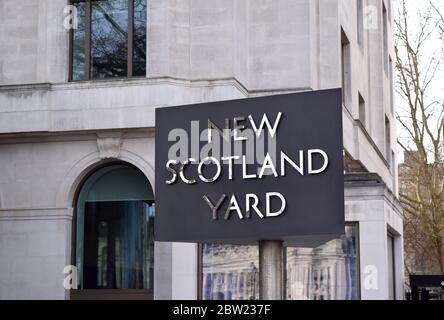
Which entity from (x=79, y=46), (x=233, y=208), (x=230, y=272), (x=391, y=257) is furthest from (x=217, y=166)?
(x=391, y=257)

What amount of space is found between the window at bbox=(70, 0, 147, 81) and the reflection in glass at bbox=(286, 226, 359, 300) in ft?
20.9

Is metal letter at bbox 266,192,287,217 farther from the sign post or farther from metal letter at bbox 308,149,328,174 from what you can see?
the sign post

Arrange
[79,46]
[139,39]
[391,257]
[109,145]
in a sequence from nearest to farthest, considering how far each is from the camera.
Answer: [109,145], [139,39], [79,46], [391,257]

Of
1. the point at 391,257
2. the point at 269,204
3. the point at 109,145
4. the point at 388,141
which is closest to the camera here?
the point at 269,204

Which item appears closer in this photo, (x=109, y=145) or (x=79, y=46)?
(x=109, y=145)

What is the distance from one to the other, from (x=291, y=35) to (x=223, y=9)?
2220mm

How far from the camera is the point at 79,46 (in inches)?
938

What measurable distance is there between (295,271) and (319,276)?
639 mm

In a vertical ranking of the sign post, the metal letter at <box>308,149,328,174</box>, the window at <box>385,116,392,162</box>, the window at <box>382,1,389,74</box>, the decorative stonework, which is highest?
the window at <box>382,1,389,74</box>

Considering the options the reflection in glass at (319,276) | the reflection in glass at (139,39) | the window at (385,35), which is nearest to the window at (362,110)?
the window at (385,35)

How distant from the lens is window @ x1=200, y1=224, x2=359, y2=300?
73.8ft

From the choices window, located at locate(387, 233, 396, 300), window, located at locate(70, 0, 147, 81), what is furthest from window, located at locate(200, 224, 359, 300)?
window, located at locate(387, 233, 396, 300)

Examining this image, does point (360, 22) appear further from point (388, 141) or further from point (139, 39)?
point (139, 39)
